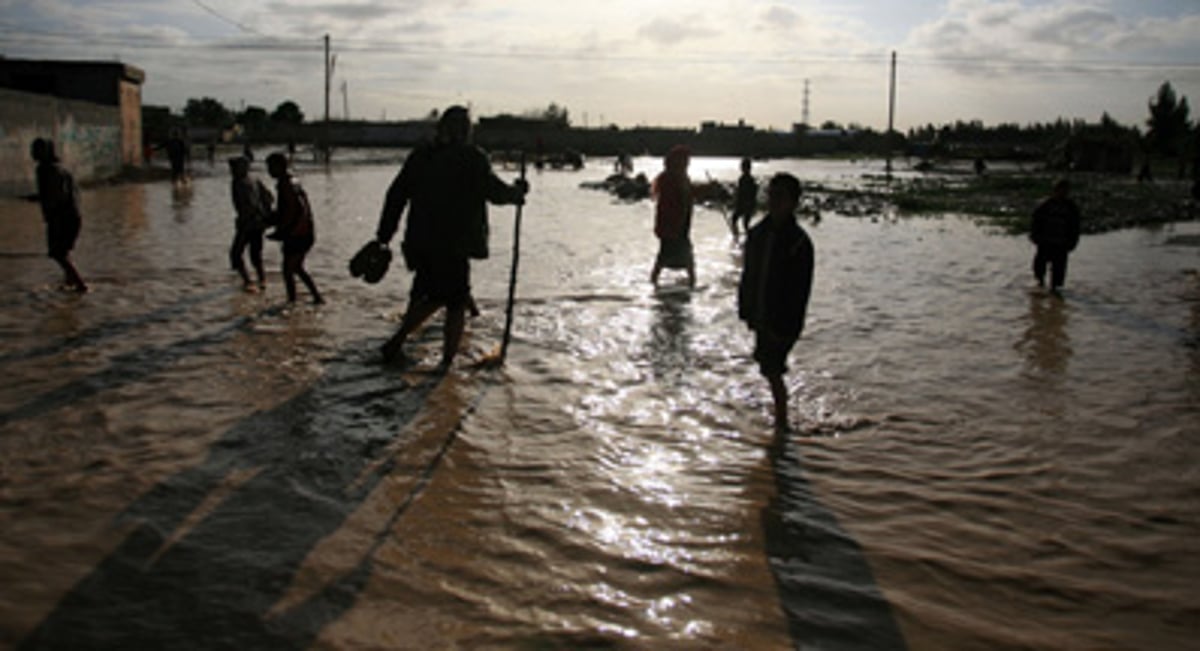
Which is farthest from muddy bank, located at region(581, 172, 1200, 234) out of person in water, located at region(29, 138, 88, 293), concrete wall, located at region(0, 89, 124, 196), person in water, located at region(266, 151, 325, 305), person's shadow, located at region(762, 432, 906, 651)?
person in water, located at region(29, 138, 88, 293)

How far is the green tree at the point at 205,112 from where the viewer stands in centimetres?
10748

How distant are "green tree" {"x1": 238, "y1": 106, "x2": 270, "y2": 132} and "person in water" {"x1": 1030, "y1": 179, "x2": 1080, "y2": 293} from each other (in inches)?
4014

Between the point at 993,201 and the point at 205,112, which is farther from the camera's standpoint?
the point at 205,112

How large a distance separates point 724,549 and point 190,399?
3704 mm

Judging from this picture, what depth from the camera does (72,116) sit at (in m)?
26.9

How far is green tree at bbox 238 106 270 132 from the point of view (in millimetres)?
104881

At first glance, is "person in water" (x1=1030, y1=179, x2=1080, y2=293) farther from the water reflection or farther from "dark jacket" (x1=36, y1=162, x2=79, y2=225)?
"dark jacket" (x1=36, y1=162, x2=79, y2=225)

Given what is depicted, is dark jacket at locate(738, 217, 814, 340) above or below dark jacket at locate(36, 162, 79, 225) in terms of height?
below

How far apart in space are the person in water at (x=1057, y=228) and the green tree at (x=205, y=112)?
10561 cm

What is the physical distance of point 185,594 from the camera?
3309mm

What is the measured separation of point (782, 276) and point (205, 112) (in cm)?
12418

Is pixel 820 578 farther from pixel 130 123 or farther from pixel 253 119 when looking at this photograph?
pixel 253 119

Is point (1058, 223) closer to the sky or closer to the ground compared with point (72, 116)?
closer to the ground

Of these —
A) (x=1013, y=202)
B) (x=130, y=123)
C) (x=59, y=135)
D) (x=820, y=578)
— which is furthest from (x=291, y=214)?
(x=130, y=123)
